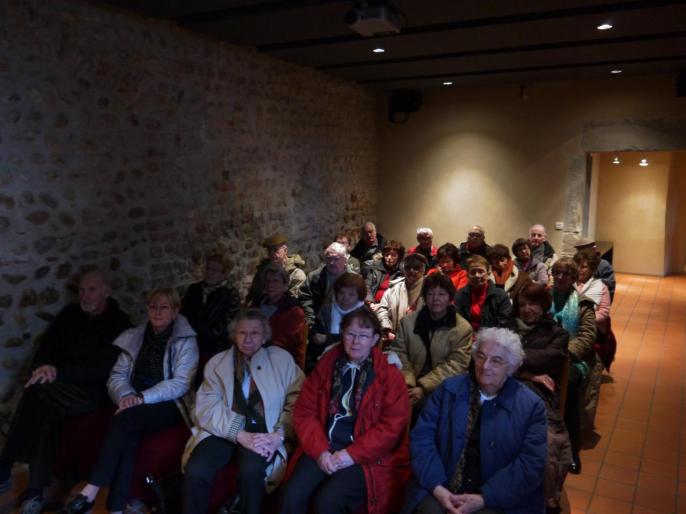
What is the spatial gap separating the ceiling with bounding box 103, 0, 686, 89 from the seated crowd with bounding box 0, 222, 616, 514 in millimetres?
1770

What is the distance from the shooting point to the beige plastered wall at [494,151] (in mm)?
6699

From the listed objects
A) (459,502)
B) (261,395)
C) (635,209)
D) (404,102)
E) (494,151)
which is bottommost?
(459,502)

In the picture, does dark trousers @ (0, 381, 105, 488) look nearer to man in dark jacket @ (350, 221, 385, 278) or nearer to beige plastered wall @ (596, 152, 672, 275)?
man in dark jacket @ (350, 221, 385, 278)

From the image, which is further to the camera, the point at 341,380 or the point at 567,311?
the point at 567,311

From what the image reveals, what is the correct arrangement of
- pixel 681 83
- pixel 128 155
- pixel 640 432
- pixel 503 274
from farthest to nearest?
1. pixel 681 83
2. pixel 503 274
3. pixel 128 155
4. pixel 640 432

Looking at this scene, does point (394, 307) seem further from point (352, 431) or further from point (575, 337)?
point (352, 431)

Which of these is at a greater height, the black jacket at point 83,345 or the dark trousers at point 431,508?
the black jacket at point 83,345

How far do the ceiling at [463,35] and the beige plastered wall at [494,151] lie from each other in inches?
14.4

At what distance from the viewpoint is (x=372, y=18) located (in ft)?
11.5

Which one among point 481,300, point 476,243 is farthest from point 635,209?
point 481,300

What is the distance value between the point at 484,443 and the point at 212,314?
2092 millimetres

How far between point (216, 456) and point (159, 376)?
672mm

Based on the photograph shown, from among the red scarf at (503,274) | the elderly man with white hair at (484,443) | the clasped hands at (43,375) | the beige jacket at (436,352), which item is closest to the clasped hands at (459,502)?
the elderly man with white hair at (484,443)

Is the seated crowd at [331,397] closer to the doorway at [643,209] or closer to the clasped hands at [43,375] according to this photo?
the clasped hands at [43,375]
